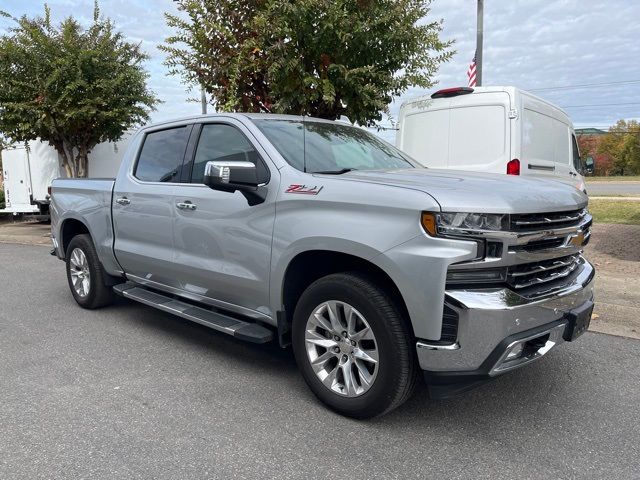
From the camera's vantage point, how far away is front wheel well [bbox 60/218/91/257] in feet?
19.7

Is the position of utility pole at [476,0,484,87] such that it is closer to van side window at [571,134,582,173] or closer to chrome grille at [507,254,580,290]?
van side window at [571,134,582,173]

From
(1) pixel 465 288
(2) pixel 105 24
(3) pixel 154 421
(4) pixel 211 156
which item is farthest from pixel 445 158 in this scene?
(2) pixel 105 24

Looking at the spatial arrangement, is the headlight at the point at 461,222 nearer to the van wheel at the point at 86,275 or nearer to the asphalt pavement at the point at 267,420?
the asphalt pavement at the point at 267,420

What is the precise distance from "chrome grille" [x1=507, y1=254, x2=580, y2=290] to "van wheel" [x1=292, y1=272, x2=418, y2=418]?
63 cm

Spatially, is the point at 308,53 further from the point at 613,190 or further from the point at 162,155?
the point at 613,190

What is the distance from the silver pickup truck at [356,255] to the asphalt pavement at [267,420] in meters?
0.34

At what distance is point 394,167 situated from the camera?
4.19 meters

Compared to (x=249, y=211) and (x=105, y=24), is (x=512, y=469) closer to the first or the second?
(x=249, y=211)

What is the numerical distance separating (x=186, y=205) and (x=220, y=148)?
1.67 ft

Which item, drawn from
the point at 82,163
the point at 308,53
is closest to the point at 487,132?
the point at 308,53

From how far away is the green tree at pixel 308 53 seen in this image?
7.30 m

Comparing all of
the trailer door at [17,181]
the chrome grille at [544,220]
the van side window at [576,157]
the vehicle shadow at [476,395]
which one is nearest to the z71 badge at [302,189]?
the chrome grille at [544,220]

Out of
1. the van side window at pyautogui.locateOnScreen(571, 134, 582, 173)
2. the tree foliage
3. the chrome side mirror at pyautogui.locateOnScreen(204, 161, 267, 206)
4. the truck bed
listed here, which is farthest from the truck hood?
the tree foliage

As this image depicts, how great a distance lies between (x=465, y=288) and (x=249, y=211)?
5.24ft
